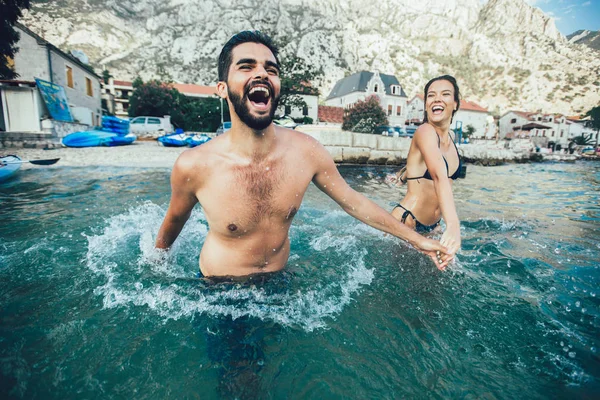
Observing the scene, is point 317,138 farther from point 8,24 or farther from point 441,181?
point 8,24

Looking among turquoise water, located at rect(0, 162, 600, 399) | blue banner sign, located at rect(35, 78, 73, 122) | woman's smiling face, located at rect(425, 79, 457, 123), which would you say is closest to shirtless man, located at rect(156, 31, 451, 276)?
turquoise water, located at rect(0, 162, 600, 399)

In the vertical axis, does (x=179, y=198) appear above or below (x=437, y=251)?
above

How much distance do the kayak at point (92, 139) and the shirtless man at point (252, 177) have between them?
48.8ft

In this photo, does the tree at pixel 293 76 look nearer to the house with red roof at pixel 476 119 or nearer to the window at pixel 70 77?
the window at pixel 70 77

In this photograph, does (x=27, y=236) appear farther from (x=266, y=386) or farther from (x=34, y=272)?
(x=266, y=386)

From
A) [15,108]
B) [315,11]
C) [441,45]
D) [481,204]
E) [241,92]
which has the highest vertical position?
[315,11]

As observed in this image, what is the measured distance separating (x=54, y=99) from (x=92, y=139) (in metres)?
4.18

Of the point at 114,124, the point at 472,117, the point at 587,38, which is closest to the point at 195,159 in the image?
the point at 114,124

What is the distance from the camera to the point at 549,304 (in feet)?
7.57

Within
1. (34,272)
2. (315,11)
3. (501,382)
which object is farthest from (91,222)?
(315,11)

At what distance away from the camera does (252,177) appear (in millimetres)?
1900

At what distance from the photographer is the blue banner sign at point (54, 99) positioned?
14414mm

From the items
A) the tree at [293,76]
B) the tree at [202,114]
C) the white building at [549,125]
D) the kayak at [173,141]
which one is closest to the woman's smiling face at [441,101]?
the kayak at [173,141]

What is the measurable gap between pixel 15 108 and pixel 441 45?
11014 cm
